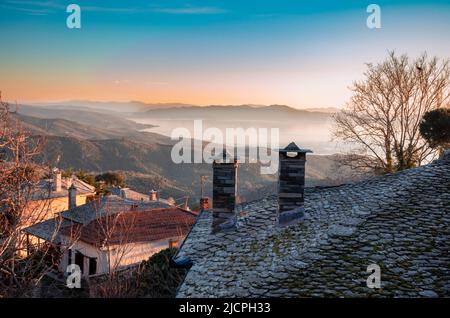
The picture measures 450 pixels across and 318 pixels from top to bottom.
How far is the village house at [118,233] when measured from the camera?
760 inches

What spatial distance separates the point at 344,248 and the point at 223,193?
4016 mm

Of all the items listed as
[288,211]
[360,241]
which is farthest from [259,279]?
[288,211]

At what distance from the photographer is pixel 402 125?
21.1 m

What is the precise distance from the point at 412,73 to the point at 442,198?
51.2 ft

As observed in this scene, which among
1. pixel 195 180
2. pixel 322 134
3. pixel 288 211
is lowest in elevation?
pixel 195 180

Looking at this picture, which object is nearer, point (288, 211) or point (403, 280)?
point (403, 280)

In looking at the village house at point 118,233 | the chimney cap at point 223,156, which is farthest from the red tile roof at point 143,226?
the chimney cap at point 223,156

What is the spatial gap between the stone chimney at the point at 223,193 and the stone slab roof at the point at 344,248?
32cm

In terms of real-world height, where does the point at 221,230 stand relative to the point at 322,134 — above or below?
below

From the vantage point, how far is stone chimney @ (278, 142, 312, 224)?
909cm

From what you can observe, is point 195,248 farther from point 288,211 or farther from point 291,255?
point 291,255

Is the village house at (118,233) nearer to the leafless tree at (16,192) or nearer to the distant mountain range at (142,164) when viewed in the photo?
the leafless tree at (16,192)

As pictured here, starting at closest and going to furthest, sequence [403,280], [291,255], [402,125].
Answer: [403,280], [291,255], [402,125]

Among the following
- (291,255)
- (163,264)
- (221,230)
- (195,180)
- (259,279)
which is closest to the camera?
(259,279)
